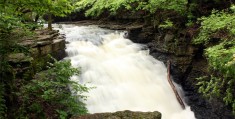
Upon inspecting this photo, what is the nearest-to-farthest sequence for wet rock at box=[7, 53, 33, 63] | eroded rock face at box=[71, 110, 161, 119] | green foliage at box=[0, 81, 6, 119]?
eroded rock face at box=[71, 110, 161, 119], green foliage at box=[0, 81, 6, 119], wet rock at box=[7, 53, 33, 63]

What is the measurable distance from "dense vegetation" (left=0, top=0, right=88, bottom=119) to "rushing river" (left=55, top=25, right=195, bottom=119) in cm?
192

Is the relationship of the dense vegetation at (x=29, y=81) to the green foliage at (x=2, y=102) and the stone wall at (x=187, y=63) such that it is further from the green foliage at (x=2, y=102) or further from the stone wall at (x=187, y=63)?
the stone wall at (x=187, y=63)

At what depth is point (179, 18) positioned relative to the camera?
10773 mm

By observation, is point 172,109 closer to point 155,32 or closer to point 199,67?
point 199,67

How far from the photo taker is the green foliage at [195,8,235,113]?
20.2ft

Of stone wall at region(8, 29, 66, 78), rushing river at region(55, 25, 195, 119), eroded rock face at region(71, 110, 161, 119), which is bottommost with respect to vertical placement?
rushing river at region(55, 25, 195, 119)

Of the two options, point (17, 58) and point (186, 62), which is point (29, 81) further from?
point (186, 62)

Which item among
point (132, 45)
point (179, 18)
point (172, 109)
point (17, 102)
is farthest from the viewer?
point (132, 45)

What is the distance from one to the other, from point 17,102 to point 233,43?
17.6ft

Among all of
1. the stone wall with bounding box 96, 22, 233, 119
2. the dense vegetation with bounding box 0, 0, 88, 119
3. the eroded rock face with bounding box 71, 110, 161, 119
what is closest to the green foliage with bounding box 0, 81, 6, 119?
the dense vegetation with bounding box 0, 0, 88, 119

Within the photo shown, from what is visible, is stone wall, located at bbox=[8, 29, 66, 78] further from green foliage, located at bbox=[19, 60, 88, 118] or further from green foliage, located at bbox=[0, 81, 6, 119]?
green foliage, located at bbox=[0, 81, 6, 119]

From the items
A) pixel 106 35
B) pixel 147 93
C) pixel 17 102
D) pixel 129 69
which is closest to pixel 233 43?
pixel 147 93

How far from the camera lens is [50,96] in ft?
21.5

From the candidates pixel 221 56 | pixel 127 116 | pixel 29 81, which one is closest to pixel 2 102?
pixel 29 81
